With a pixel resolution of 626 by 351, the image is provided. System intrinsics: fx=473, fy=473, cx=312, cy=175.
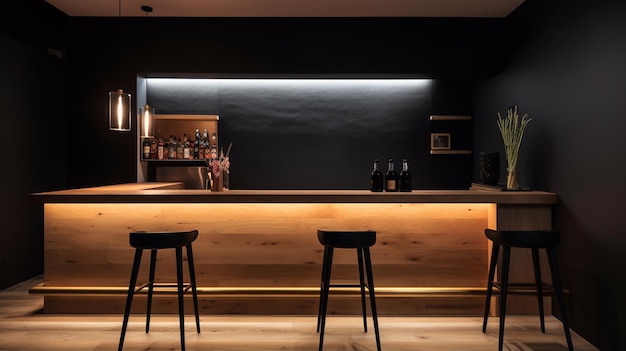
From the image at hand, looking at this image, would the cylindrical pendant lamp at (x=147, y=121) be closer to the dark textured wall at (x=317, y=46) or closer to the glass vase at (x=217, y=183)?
the dark textured wall at (x=317, y=46)

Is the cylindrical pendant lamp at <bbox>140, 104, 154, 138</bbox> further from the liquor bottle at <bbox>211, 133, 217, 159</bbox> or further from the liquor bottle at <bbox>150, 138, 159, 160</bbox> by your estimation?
the liquor bottle at <bbox>211, 133, 217, 159</bbox>

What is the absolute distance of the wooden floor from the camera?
3219 mm

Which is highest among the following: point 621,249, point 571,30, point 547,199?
point 571,30

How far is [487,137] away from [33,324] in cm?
478

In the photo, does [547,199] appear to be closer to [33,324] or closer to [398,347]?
[398,347]

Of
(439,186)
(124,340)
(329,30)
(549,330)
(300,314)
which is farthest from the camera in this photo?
(439,186)

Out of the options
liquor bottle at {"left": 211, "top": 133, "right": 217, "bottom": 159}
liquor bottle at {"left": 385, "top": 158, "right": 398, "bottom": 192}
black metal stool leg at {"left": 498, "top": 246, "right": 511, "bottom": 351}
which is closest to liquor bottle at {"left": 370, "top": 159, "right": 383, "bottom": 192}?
liquor bottle at {"left": 385, "top": 158, "right": 398, "bottom": 192}

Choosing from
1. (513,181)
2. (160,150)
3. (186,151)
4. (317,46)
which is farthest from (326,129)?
(513,181)

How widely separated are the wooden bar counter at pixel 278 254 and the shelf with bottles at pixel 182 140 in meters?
1.78

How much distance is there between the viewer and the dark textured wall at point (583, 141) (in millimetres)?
3100

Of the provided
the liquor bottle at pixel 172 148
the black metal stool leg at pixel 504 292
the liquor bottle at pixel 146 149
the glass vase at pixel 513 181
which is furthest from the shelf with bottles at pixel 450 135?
the liquor bottle at pixel 146 149

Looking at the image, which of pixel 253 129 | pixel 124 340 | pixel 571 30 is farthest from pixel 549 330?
pixel 253 129

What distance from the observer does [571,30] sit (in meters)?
3.65

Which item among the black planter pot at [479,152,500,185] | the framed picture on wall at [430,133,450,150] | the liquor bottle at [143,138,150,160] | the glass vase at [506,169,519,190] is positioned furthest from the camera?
the framed picture on wall at [430,133,450,150]
